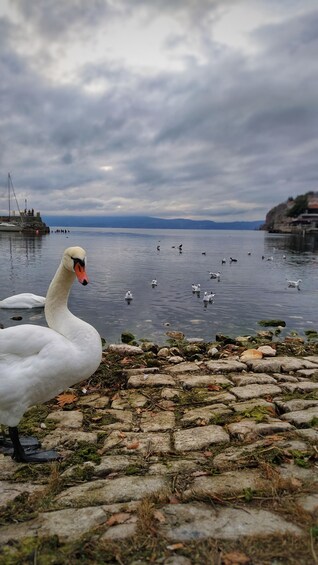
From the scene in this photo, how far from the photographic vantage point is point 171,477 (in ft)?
10.8

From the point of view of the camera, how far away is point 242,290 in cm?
2398

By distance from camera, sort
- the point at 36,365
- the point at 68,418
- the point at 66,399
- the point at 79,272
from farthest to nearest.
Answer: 1. the point at 66,399
2. the point at 68,418
3. the point at 79,272
4. the point at 36,365

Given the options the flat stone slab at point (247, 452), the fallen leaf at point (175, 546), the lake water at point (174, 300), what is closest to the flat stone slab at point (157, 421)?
the flat stone slab at point (247, 452)

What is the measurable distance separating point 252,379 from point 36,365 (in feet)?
12.3

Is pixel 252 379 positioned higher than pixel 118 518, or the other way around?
pixel 118 518

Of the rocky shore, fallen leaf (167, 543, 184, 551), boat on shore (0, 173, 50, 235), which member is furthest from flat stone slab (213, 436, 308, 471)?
boat on shore (0, 173, 50, 235)

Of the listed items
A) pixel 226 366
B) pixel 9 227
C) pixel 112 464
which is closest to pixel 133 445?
pixel 112 464

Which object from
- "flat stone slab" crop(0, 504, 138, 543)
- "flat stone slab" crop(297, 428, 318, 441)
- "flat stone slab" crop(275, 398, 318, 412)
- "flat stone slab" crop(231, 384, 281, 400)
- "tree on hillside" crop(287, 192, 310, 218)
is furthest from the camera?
"tree on hillside" crop(287, 192, 310, 218)

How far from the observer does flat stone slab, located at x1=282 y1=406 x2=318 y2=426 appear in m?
4.38

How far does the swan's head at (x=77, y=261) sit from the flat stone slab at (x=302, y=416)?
2.91 m

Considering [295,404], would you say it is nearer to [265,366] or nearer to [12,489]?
[265,366]

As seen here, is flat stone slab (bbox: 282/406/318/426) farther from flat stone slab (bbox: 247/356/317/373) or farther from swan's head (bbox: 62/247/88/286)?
swan's head (bbox: 62/247/88/286)

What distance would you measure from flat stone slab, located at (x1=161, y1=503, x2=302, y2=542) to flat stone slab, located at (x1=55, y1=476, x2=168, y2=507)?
370mm

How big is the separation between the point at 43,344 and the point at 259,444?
245cm
